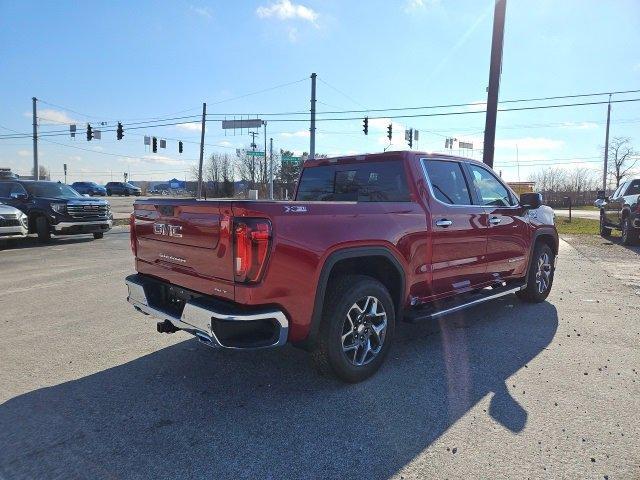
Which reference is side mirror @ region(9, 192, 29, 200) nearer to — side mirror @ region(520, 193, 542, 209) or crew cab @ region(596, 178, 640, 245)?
side mirror @ region(520, 193, 542, 209)

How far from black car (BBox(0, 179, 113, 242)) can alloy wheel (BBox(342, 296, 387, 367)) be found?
12.1 meters

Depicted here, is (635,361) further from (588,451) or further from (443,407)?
(443,407)

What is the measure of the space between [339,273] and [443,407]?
1245 mm

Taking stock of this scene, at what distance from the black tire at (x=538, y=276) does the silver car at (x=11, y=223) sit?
11.6 meters

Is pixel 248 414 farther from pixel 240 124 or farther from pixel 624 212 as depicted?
pixel 240 124

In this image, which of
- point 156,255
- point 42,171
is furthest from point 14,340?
point 42,171

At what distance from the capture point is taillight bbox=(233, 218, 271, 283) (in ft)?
9.69

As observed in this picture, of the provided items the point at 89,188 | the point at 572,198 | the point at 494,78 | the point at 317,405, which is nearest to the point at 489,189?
the point at 317,405

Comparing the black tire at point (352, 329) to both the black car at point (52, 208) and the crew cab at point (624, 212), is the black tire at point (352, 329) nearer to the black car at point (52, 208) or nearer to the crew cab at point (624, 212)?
the crew cab at point (624, 212)

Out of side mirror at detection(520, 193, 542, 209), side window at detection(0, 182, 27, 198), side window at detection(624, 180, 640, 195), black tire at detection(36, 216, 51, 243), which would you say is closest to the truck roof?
side mirror at detection(520, 193, 542, 209)

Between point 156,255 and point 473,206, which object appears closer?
point 156,255

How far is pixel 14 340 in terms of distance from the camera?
466 centimetres

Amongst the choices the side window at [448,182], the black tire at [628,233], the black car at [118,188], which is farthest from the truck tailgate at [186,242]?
the black car at [118,188]

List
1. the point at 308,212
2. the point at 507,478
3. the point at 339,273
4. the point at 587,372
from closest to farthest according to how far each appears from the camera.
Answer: the point at 507,478
the point at 308,212
the point at 339,273
the point at 587,372
